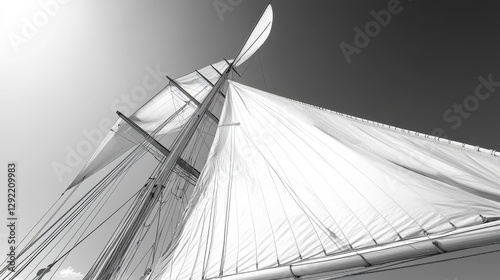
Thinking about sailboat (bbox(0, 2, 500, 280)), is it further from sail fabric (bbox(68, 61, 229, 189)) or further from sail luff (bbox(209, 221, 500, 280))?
sail fabric (bbox(68, 61, 229, 189))

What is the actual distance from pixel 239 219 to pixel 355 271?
1429 mm

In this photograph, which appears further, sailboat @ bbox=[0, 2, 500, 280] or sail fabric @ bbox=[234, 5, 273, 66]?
sail fabric @ bbox=[234, 5, 273, 66]

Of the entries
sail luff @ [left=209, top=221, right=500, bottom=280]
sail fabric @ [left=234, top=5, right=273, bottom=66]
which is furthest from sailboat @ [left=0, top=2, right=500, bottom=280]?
sail fabric @ [left=234, top=5, right=273, bottom=66]

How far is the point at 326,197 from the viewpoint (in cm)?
290

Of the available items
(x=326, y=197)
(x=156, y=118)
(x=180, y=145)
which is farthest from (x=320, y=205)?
(x=156, y=118)

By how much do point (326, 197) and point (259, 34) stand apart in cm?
868

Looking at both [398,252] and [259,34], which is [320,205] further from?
[259,34]

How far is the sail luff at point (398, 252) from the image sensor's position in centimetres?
176

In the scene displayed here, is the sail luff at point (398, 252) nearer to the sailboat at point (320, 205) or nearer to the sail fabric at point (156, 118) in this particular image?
the sailboat at point (320, 205)

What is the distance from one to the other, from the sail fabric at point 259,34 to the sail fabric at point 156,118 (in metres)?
1.74

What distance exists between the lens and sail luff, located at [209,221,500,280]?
5.78ft

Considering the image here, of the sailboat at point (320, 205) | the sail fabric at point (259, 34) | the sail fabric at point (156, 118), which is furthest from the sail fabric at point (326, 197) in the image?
the sail fabric at point (259, 34)

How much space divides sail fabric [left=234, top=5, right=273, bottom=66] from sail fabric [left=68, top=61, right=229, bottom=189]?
5.70ft

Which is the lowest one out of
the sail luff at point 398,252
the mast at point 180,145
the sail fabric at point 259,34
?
the sail luff at point 398,252
